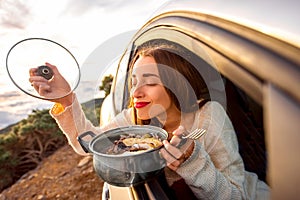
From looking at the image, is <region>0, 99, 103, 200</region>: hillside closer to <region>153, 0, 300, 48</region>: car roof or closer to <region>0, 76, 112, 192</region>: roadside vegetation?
<region>0, 76, 112, 192</region>: roadside vegetation

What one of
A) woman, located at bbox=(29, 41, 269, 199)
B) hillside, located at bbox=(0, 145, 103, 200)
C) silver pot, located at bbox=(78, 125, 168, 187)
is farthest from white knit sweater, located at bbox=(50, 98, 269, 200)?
hillside, located at bbox=(0, 145, 103, 200)

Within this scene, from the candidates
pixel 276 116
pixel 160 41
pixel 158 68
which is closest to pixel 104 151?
pixel 158 68

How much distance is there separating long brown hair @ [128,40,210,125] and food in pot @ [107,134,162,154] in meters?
0.29

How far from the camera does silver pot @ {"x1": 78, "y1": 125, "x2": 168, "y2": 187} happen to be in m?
0.93

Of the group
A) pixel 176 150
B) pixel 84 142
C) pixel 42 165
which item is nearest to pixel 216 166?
pixel 176 150

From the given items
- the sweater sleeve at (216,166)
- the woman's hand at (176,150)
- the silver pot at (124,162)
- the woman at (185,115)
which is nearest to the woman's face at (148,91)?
the woman at (185,115)

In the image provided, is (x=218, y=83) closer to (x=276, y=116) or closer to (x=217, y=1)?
(x=217, y=1)

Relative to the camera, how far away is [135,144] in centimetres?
106

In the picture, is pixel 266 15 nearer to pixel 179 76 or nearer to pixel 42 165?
pixel 179 76

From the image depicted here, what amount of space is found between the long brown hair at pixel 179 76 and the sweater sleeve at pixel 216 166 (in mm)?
85

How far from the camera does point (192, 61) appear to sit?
4.04ft

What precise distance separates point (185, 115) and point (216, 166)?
0.98 ft

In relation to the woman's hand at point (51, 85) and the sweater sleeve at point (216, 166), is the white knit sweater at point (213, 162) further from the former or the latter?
the woman's hand at point (51, 85)

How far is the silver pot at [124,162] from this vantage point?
0.93 m
